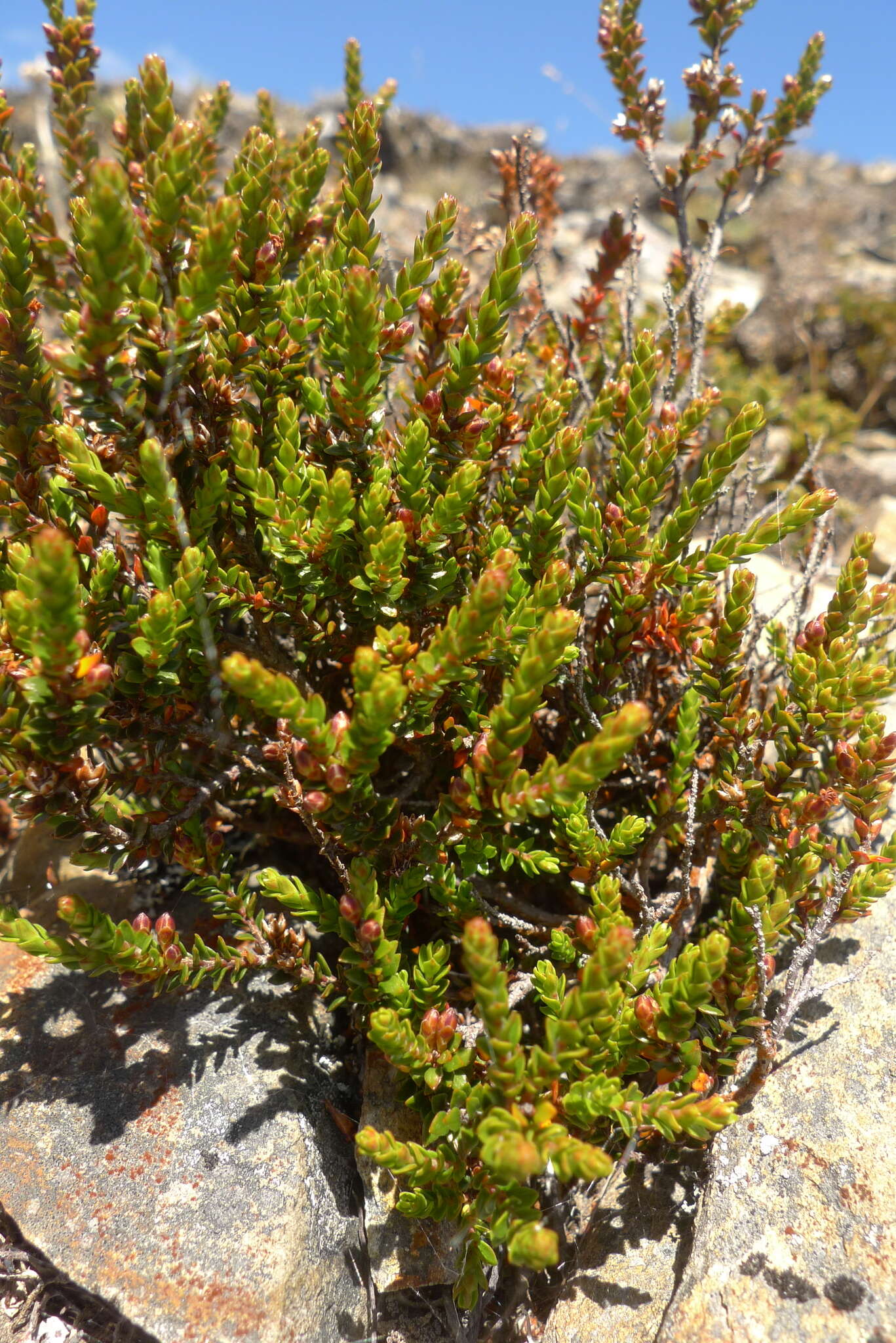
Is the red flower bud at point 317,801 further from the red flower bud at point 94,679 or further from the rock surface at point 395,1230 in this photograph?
the rock surface at point 395,1230

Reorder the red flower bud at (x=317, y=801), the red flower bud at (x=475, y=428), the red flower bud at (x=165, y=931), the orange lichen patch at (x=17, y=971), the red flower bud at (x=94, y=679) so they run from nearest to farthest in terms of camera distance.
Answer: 1. the red flower bud at (x=94, y=679)
2. the red flower bud at (x=317, y=801)
3. the red flower bud at (x=165, y=931)
4. the red flower bud at (x=475, y=428)
5. the orange lichen patch at (x=17, y=971)

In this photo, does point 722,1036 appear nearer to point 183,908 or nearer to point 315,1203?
point 315,1203

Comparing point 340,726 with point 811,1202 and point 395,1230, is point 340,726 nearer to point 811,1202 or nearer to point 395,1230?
point 395,1230

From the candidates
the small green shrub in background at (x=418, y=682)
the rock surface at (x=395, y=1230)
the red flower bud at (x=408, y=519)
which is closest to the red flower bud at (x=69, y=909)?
the small green shrub in background at (x=418, y=682)

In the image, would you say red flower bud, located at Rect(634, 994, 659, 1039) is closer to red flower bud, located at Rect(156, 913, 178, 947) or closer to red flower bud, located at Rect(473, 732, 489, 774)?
red flower bud, located at Rect(473, 732, 489, 774)

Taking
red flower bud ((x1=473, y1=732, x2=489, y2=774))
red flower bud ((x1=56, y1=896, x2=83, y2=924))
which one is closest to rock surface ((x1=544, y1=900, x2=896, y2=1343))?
red flower bud ((x1=473, y1=732, x2=489, y2=774))

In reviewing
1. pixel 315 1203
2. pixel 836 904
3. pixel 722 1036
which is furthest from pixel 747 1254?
pixel 315 1203
